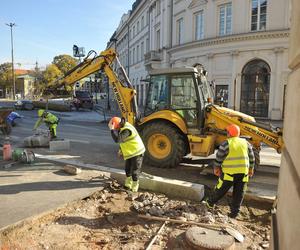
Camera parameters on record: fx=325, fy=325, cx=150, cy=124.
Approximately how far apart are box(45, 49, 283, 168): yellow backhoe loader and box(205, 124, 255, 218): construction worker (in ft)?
7.75

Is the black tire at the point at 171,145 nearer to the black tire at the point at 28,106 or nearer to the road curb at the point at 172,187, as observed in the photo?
the road curb at the point at 172,187

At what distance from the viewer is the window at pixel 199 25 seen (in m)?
26.6

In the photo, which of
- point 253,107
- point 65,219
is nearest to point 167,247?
point 65,219

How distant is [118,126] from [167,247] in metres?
3.11

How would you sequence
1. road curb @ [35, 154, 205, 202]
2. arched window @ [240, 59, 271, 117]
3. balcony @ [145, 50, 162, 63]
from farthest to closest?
balcony @ [145, 50, 162, 63] < arched window @ [240, 59, 271, 117] < road curb @ [35, 154, 205, 202]

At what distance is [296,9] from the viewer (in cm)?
259

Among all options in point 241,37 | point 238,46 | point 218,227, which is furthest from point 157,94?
point 238,46

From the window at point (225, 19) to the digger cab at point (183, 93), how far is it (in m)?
16.9

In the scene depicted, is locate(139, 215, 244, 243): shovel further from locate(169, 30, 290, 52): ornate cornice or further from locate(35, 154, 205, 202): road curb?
locate(169, 30, 290, 52): ornate cornice

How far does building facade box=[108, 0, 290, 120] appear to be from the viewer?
21875 millimetres

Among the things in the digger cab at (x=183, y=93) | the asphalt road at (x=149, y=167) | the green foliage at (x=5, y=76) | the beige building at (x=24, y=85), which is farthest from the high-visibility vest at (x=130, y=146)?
the beige building at (x=24, y=85)

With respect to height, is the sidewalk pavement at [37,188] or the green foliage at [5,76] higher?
the green foliage at [5,76]

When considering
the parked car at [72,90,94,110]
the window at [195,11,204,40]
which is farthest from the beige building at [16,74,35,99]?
the window at [195,11,204,40]

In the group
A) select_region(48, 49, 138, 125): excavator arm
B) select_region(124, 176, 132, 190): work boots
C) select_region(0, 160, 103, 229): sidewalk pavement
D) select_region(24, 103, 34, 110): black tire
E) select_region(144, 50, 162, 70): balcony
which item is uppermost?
select_region(144, 50, 162, 70): balcony
